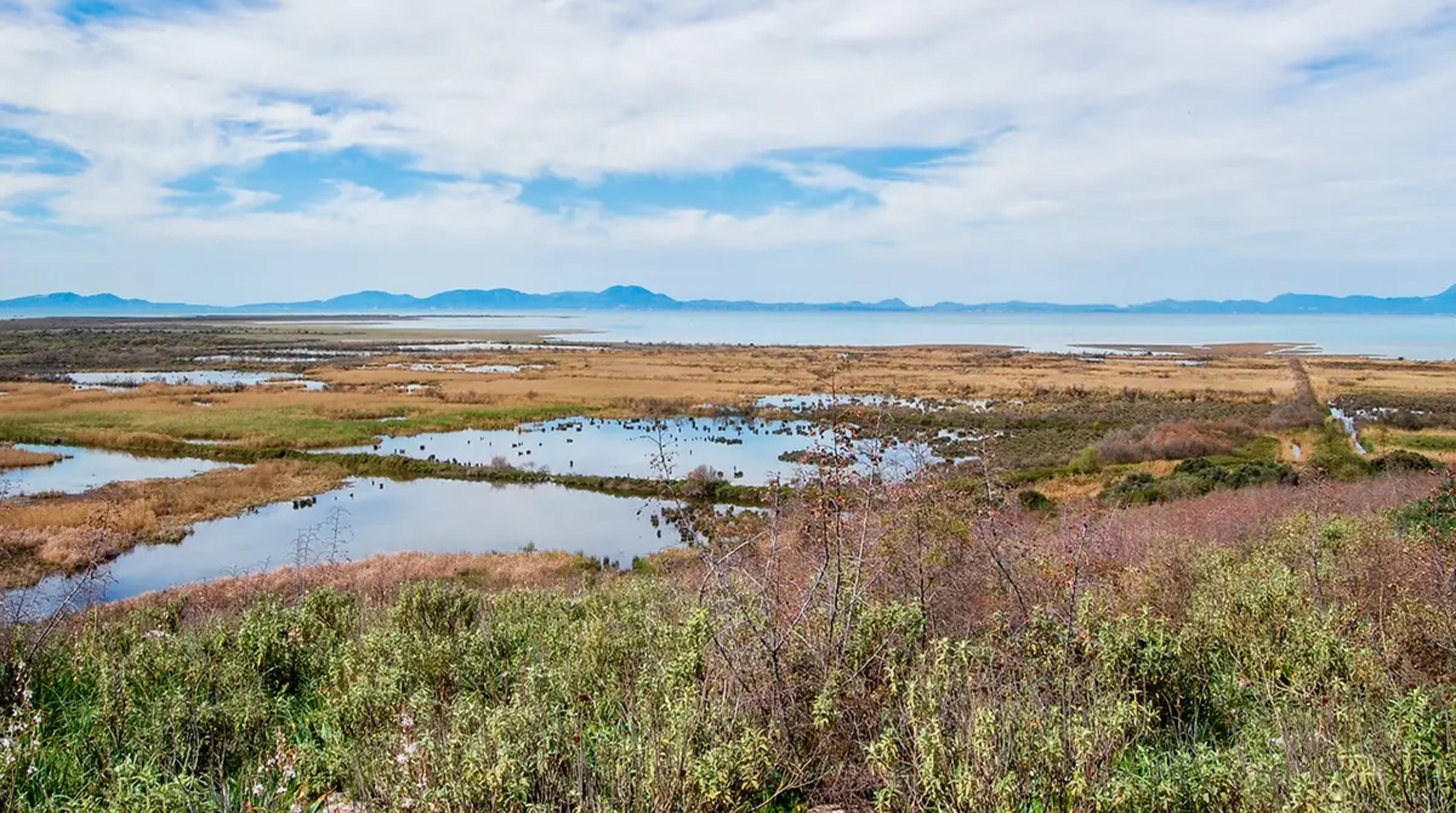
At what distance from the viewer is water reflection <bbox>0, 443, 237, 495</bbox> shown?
34.1 meters

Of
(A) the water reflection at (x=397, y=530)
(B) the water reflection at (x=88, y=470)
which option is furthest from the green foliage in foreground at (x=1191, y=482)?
(B) the water reflection at (x=88, y=470)

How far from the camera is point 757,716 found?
5648 millimetres

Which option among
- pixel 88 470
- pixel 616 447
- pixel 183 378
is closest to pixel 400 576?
pixel 616 447

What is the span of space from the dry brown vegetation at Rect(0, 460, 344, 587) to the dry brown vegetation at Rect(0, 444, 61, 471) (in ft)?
24.8

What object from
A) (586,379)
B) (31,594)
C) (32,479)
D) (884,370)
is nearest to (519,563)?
(31,594)

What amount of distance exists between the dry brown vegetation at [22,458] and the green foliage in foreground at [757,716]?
3779cm

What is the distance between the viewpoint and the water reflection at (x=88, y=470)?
34062 millimetres

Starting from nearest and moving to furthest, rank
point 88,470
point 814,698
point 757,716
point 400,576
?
point 757,716 < point 814,698 < point 400,576 < point 88,470

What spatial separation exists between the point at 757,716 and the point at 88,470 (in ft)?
140

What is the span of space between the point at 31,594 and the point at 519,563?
12.3m

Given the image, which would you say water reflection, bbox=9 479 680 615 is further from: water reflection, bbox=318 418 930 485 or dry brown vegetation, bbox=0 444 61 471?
dry brown vegetation, bbox=0 444 61 471

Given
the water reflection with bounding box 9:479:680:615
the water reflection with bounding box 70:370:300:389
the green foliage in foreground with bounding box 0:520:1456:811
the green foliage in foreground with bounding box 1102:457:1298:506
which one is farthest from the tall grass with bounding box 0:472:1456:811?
the water reflection with bounding box 70:370:300:389

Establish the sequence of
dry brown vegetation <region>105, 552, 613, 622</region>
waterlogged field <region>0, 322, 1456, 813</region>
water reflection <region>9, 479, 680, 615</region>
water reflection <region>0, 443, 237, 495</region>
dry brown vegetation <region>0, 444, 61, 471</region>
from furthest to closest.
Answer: dry brown vegetation <region>0, 444, 61, 471</region> → water reflection <region>0, 443, 237, 495</region> → water reflection <region>9, 479, 680, 615</region> → dry brown vegetation <region>105, 552, 613, 622</region> → waterlogged field <region>0, 322, 1456, 813</region>

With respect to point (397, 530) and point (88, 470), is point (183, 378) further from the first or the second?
point (397, 530)
